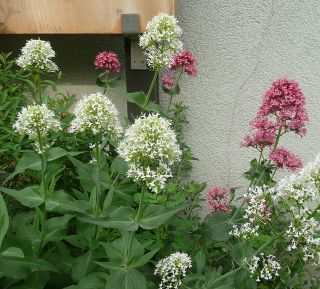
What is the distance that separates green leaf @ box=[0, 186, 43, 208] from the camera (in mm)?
1551

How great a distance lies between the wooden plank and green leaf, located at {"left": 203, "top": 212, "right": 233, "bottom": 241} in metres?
1.34

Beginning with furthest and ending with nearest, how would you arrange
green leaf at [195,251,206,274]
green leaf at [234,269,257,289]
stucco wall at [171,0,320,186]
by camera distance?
stucco wall at [171,0,320,186] < green leaf at [195,251,206,274] < green leaf at [234,269,257,289]

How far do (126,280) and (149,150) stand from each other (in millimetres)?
483

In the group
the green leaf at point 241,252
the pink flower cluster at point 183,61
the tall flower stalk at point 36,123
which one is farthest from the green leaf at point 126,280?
the pink flower cluster at point 183,61

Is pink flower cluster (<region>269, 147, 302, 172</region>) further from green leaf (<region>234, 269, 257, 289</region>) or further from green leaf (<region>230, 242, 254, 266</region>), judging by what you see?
green leaf (<region>234, 269, 257, 289</region>)

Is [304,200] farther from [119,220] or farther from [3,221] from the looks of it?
[3,221]

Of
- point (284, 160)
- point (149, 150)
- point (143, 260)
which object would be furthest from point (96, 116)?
point (284, 160)

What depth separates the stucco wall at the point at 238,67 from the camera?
278 centimetres

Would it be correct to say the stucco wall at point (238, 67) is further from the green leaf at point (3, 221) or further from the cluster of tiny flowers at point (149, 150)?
the green leaf at point (3, 221)

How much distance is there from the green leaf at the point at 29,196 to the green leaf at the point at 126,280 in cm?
40

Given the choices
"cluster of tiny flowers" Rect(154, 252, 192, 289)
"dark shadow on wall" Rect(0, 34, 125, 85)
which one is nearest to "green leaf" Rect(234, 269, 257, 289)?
"cluster of tiny flowers" Rect(154, 252, 192, 289)

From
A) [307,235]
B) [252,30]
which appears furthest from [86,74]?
[307,235]

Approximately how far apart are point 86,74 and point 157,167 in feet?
6.42

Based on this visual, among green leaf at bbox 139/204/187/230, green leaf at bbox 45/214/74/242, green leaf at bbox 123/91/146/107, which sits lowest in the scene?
green leaf at bbox 45/214/74/242
